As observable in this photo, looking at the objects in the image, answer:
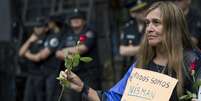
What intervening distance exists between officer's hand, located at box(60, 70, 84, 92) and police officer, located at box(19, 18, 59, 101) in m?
3.91

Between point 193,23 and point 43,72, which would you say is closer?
point 193,23

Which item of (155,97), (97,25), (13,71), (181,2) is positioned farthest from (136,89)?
(97,25)

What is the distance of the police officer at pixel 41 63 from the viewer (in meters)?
8.63

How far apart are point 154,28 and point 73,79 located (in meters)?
0.68

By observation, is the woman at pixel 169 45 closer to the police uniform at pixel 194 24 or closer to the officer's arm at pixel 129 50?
the police uniform at pixel 194 24

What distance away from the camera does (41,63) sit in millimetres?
8820

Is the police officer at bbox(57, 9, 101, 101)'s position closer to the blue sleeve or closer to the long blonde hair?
the blue sleeve

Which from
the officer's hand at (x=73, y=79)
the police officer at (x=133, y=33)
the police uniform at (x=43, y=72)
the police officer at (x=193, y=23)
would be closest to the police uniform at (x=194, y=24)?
the police officer at (x=193, y=23)

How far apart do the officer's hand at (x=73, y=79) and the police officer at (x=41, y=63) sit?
3.91 meters

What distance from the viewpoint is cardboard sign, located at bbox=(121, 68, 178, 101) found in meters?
4.29

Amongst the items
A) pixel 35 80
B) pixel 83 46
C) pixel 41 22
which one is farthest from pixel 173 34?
pixel 41 22

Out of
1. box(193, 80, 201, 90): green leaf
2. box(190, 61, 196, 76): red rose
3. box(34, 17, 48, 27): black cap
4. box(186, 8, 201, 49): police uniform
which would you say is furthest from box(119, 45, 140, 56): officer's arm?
box(193, 80, 201, 90): green leaf

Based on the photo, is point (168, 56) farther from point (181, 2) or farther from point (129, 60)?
point (129, 60)

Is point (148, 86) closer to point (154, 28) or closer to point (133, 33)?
point (154, 28)
